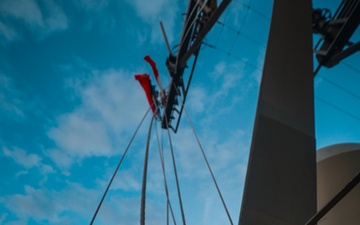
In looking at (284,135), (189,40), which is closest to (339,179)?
(284,135)

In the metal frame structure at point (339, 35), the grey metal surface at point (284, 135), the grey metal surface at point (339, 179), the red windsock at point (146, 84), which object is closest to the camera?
the grey metal surface at point (284, 135)

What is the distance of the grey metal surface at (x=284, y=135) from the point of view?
194cm

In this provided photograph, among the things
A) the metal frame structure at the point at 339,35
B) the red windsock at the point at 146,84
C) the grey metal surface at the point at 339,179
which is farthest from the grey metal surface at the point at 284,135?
the red windsock at the point at 146,84

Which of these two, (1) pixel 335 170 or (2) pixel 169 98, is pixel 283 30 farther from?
(2) pixel 169 98

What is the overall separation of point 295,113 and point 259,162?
688 mm

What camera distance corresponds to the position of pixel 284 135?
224 centimetres

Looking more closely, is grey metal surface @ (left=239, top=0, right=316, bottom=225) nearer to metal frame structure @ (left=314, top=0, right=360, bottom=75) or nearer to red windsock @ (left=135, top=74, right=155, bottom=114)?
metal frame structure @ (left=314, top=0, right=360, bottom=75)

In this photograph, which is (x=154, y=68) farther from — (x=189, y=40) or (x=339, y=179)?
(x=339, y=179)

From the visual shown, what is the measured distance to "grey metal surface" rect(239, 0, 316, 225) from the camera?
1938 mm

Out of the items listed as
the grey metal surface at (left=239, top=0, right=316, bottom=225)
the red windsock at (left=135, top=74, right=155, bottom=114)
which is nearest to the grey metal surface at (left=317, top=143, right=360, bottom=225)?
the grey metal surface at (left=239, top=0, right=316, bottom=225)

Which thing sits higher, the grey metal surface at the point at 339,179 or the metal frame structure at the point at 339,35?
the metal frame structure at the point at 339,35

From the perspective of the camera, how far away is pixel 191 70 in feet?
23.5

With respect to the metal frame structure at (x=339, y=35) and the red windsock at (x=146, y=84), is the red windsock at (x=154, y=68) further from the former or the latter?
the metal frame structure at (x=339, y=35)

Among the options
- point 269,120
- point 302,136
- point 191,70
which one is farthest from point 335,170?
point 191,70
